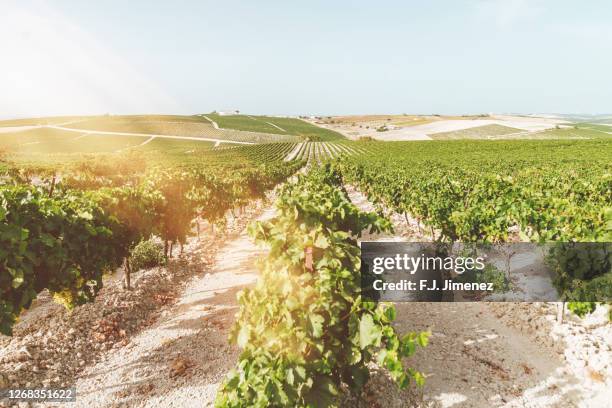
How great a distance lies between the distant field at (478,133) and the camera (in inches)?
4051

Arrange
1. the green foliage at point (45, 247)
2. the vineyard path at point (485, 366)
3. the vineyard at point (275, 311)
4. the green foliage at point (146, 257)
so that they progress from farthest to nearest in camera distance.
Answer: the green foliage at point (146, 257) → the vineyard path at point (485, 366) → the green foliage at point (45, 247) → the vineyard at point (275, 311)

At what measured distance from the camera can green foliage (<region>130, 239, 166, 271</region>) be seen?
42.6ft

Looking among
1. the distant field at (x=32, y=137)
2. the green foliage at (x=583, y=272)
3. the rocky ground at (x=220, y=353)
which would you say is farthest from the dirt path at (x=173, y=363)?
the distant field at (x=32, y=137)

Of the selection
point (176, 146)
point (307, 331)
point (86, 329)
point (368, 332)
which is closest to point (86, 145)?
point (176, 146)

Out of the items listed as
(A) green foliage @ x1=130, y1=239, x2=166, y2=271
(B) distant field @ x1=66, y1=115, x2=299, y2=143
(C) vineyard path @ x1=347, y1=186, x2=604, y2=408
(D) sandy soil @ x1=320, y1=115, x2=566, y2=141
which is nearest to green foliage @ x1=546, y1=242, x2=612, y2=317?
(C) vineyard path @ x1=347, y1=186, x2=604, y2=408

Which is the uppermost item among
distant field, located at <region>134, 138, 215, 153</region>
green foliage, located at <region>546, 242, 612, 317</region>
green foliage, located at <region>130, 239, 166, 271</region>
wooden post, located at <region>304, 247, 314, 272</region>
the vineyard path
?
distant field, located at <region>134, 138, 215, 153</region>

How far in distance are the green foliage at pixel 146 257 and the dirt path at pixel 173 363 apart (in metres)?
3.06

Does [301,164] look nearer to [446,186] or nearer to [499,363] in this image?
[446,186]

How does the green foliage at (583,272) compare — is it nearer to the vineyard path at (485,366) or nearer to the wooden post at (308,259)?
the vineyard path at (485,366)

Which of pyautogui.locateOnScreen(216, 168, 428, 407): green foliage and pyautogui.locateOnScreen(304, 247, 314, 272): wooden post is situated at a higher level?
pyautogui.locateOnScreen(304, 247, 314, 272): wooden post

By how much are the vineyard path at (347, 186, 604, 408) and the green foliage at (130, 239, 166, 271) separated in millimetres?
9050

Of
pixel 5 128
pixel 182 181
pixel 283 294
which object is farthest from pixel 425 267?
pixel 5 128

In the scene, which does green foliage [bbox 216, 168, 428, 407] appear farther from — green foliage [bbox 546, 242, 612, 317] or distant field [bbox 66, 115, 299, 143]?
distant field [bbox 66, 115, 299, 143]

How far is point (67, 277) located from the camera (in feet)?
23.7
